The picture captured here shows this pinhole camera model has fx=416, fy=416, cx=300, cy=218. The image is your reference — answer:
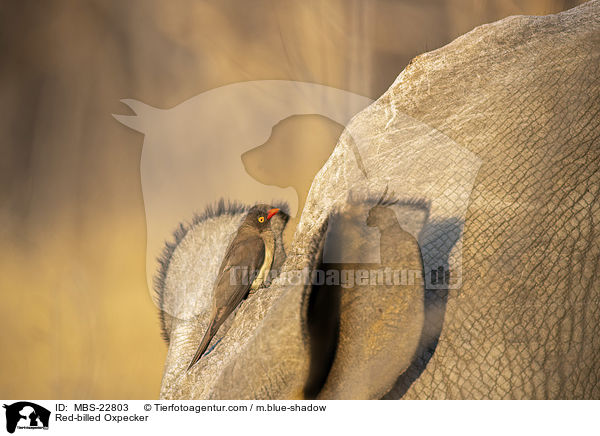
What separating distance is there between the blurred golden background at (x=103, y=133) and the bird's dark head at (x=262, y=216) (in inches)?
11.4

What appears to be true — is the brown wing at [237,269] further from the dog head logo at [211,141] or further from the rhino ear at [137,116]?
the rhino ear at [137,116]

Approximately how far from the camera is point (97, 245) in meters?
1.03

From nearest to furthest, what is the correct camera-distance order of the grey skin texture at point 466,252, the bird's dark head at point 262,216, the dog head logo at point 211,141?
the grey skin texture at point 466,252, the bird's dark head at point 262,216, the dog head logo at point 211,141

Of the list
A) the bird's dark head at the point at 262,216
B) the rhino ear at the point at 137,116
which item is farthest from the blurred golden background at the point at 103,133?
the bird's dark head at the point at 262,216

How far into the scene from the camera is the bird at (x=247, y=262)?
0.65m

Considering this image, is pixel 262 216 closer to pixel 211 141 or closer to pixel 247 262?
pixel 247 262

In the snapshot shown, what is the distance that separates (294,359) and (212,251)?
1.47ft

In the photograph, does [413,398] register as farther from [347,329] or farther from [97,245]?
[97,245]

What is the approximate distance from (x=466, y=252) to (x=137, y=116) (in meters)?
0.92

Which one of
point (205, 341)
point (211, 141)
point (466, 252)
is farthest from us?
A: point (211, 141)

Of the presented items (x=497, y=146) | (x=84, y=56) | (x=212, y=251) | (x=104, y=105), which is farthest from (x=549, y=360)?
(x=84, y=56)

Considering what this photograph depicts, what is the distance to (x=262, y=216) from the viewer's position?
0.71 metres
